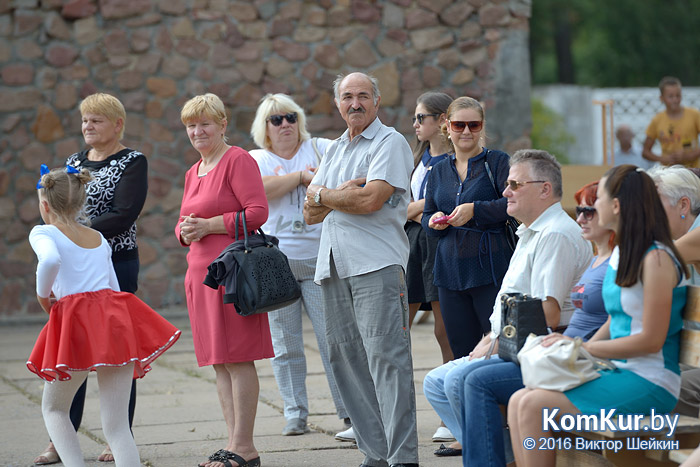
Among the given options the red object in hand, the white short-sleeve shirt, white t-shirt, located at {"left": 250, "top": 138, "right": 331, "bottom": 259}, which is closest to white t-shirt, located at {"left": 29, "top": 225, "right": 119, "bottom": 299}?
white t-shirt, located at {"left": 250, "top": 138, "right": 331, "bottom": 259}

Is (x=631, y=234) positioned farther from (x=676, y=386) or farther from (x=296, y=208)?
(x=296, y=208)

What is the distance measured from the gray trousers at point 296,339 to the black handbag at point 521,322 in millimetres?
1738

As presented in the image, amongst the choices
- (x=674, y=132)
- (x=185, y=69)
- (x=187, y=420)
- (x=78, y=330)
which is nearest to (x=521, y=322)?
(x=78, y=330)

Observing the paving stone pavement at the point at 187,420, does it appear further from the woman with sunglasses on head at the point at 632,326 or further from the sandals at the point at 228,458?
the woman with sunglasses on head at the point at 632,326

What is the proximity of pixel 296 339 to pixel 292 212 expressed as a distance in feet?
2.33

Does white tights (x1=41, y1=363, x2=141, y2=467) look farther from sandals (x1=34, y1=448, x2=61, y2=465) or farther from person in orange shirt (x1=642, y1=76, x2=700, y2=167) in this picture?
person in orange shirt (x1=642, y1=76, x2=700, y2=167)

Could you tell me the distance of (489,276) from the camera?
4434mm

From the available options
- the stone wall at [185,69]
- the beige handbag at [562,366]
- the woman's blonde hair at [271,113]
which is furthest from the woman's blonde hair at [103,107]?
the stone wall at [185,69]

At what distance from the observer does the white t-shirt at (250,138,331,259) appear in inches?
205

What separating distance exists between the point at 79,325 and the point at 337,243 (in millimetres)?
1132

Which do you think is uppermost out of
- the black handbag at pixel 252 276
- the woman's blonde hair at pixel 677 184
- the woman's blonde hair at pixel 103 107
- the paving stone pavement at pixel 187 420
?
the woman's blonde hair at pixel 103 107

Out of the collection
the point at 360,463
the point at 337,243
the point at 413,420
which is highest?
the point at 337,243

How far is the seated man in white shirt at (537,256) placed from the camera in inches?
143

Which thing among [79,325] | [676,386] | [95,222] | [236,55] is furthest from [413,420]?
[236,55]
